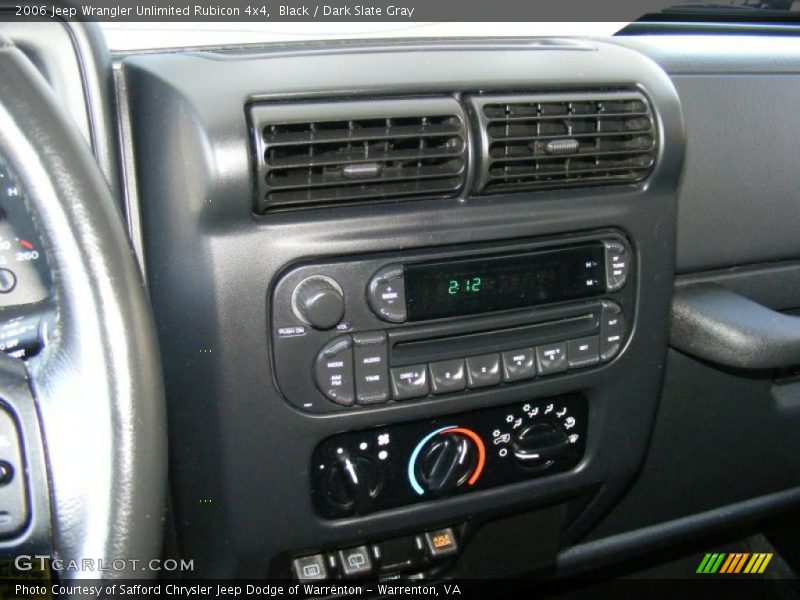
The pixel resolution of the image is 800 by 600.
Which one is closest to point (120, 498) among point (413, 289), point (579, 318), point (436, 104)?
point (413, 289)

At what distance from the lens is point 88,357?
2.84 ft

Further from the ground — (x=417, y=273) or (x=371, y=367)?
(x=417, y=273)

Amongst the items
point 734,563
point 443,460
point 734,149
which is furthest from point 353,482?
point 734,563

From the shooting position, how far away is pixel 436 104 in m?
1.29

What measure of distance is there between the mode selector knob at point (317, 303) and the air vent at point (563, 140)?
25 centimetres

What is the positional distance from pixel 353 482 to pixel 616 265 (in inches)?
19.7

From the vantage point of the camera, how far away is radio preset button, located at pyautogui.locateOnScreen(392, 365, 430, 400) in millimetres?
1343

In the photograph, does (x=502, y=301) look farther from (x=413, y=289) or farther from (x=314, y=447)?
(x=314, y=447)

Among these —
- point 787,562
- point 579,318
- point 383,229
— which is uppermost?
point 383,229

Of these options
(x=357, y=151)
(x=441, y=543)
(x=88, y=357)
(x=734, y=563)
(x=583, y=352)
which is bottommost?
(x=734, y=563)

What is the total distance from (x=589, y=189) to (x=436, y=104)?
286 mm

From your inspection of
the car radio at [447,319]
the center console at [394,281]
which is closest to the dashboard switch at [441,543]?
the center console at [394,281]

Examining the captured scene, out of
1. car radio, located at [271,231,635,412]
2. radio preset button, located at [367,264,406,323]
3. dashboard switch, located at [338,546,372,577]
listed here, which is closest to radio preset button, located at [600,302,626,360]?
car radio, located at [271,231,635,412]

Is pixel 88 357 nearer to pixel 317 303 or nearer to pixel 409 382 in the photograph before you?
pixel 317 303
